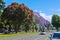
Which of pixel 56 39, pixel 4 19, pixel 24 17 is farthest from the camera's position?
pixel 4 19

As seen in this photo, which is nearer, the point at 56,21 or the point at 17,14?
the point at 17,14

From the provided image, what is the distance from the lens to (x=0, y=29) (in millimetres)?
108812

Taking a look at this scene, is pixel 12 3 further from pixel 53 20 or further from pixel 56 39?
pixel 53 20

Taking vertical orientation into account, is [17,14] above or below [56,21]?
above

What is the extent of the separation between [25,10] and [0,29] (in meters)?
28.9

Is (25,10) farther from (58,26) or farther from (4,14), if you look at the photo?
(58,26)

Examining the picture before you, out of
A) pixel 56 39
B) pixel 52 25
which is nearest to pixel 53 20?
pixel 52 25

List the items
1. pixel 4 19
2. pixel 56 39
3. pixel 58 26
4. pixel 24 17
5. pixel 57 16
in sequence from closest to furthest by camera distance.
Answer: pixel 56 39 → pixel 24 17 → pixel 4 19 → pixel 58 26 → pixel 57 16

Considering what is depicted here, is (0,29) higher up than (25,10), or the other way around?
(25,10)

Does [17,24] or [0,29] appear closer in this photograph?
[17,24]

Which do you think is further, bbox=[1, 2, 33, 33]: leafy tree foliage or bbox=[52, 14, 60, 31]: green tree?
bbox=[52, 14, 60, 31]: green tree

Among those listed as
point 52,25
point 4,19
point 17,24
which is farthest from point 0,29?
point 52,25

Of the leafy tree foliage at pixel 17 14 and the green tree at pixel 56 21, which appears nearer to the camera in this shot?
the leafy tree foliage at pixel 17 14

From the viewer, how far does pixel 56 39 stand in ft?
72.2
